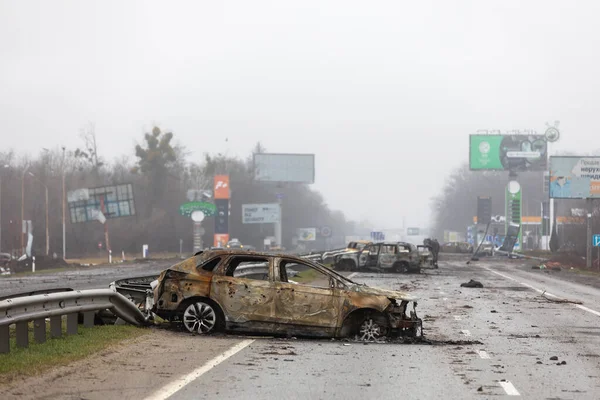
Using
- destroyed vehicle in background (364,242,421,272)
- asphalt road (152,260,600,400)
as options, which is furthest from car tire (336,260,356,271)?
asphalt road (152,260,600,400)

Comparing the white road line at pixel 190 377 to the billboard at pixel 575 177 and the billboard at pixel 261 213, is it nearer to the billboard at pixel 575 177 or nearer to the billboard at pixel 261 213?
the billboard at pixel 575 177

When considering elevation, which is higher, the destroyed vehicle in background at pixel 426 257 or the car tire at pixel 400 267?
the destroyed vehicle in background at pixel 426 257

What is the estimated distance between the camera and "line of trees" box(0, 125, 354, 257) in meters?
96.8

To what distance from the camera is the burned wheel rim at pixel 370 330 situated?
14523mm

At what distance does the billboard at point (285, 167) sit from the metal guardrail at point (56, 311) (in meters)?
108

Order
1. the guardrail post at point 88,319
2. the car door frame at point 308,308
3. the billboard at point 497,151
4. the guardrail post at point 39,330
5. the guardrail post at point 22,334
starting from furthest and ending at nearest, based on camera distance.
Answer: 1. the billboard at point 497,151
2. the car door frame at point 308,308
3. the guardrail post at point 88,319
4. the guardrail post at point 39,330
5. the guardrail post at point 22,334

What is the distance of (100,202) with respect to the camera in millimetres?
80188

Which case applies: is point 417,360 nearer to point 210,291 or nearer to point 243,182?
point 210,291

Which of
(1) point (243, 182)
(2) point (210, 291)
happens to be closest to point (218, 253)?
(2) point (210, 291)

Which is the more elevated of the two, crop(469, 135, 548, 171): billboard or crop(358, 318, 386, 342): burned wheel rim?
crop(469, 135, 548, 171): billboard

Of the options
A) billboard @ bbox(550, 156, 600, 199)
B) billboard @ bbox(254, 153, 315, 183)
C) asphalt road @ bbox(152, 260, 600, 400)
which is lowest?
asphalt road @ bbox(152, 260, 600, 400)

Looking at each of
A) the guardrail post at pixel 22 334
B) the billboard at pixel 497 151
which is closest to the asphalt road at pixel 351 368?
the guardrail post at pixel 22 334

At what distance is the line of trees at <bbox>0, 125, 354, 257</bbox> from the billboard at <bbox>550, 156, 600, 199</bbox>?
45173mm

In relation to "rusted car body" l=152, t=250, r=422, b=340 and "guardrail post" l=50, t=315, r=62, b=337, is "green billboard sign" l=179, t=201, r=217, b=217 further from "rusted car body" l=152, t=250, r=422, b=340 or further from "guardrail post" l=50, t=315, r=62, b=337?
"guardrail post" l=50, t=315, r=62, b=337
